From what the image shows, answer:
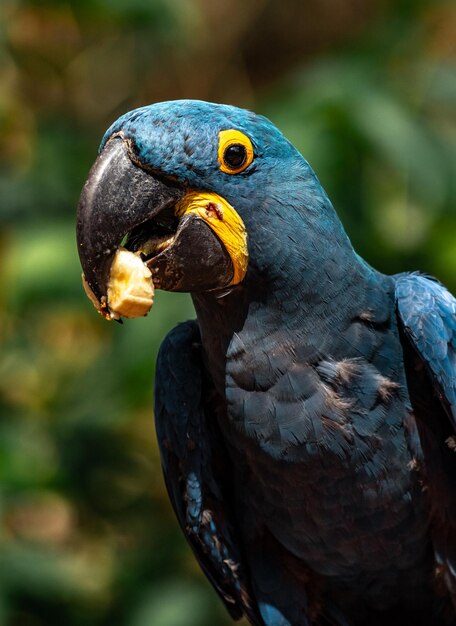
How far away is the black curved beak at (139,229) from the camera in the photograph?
1279 mm

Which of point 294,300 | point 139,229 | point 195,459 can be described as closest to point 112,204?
point 139,229

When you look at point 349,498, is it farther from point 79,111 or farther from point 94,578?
point 79,111

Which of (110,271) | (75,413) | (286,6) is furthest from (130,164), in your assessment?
(286,6)

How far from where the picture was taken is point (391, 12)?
275 cm

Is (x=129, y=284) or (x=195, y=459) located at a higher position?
(x=129, y=284)

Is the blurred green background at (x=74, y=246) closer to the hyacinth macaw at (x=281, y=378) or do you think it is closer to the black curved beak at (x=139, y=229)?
the hyacinth macaw at (x=281, y=378)

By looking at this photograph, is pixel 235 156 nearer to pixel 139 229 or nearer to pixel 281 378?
pixel 139 229

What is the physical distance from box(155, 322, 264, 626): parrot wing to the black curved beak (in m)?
0.33

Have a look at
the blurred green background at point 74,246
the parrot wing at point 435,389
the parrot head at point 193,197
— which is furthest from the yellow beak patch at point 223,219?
the blurred green background at point 74,246

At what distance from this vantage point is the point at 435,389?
150 cm

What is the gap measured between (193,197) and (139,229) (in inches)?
3.4

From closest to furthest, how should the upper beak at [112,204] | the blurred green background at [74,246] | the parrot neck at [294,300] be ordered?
1. the upper beak at [112,204]
2. the parrot neck at [294,300]
3. the blurred green background at [74,246]

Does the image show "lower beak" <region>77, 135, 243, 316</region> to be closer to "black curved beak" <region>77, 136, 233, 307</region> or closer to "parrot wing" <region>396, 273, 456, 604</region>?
"black curved beak" <region>77, 136, 233, 307</region>

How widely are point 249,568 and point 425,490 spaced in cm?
36
